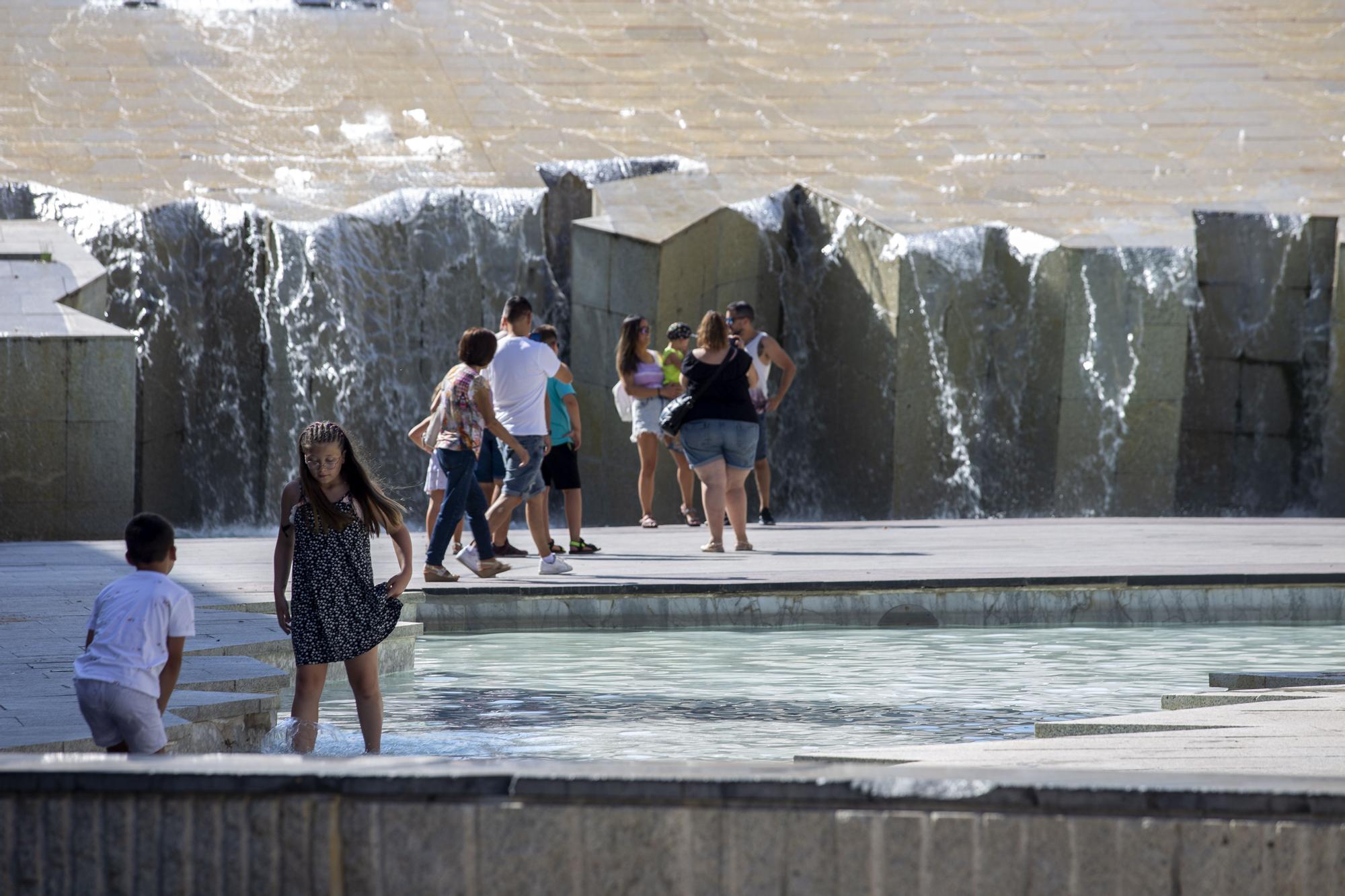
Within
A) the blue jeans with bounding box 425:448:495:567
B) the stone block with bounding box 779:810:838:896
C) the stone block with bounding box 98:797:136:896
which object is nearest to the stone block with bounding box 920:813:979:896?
the stone block with bounding box 779:810:838:896

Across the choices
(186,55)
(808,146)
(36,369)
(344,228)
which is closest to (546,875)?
(36,369)

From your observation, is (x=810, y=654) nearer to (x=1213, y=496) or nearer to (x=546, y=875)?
Answer: (x=546, y=875)

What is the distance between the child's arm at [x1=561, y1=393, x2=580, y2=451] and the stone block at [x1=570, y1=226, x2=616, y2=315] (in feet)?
14.2

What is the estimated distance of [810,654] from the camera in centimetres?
839

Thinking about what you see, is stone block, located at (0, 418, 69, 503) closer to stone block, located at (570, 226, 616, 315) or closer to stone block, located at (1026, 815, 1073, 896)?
stone block, located at (570, 226, 616, 315)

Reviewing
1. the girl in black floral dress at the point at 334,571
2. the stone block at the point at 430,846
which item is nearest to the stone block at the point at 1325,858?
the stone block at the point at 430,846

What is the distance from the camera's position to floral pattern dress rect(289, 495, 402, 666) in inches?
221

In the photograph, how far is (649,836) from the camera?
11.0ft

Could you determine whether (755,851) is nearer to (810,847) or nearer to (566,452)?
(810,847)

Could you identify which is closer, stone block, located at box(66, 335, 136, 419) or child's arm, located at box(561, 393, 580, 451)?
child's arm, located at box(561, 393, 580, 451)

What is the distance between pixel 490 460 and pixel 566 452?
985mm

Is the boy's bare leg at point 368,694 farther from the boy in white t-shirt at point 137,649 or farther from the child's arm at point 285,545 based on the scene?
the boy in white t-shirt at point 137,649

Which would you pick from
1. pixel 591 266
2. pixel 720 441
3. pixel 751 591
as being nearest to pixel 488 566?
pixel 751 591

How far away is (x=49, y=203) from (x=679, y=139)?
254 inches
